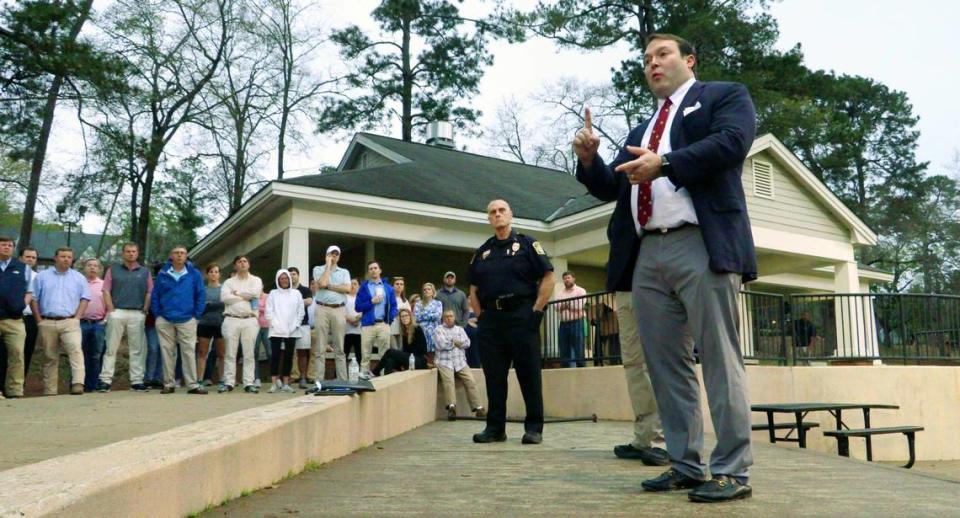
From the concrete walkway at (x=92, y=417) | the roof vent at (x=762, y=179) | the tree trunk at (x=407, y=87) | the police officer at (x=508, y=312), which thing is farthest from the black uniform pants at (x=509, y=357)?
the tree trunk at (x=407, y=87)

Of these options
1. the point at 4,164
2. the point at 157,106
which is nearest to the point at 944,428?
the point at 157,106

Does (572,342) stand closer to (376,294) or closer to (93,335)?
(376,294)

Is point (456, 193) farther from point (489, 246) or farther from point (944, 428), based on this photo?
point (489, 246)

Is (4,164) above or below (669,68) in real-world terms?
above

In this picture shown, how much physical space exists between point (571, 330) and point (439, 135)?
16.6 metres

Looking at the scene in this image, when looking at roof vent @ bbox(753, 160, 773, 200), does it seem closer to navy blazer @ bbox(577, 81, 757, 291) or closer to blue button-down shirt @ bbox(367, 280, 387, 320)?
blue button-down shirt @ bbox(367, 280, 387, 320)

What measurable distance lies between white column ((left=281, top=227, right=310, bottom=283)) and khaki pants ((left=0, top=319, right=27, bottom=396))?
5.63 metres

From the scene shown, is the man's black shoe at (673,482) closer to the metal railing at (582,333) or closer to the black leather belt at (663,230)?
the black leather belt at (663,230)

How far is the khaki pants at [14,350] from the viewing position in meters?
10.4

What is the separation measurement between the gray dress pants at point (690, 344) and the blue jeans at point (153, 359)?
895 cm

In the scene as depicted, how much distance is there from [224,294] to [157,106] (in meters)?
23.2

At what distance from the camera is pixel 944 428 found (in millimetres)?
12781

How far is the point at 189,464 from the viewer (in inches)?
123

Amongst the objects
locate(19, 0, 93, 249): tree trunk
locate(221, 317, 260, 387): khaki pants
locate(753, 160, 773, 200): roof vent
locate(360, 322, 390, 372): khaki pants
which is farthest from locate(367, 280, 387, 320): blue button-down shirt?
locate(19, 0, 93, 249): tree trunk
